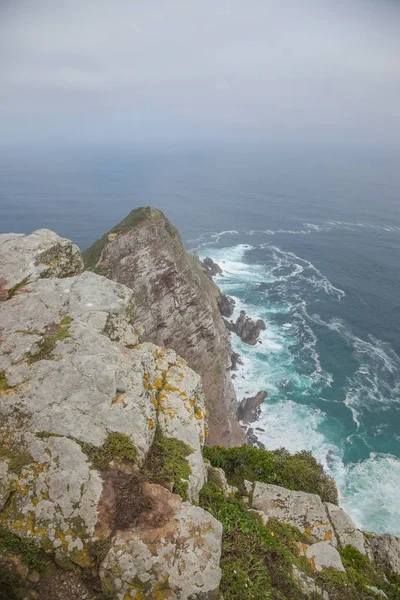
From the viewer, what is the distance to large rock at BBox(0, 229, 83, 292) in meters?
16.3

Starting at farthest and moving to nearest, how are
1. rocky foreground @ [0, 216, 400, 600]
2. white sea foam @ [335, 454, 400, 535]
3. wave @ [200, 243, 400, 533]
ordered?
1. wave @ [200, 243, 400, 533]
2. white sea foam @ [335, 454, 400, 535]
3. rocky foreground @ [0, 216, 400, 600]

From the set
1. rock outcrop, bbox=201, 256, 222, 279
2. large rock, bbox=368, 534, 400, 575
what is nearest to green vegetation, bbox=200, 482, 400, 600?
large rock, bbox=368, 534, 400, 575

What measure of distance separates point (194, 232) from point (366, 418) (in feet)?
320

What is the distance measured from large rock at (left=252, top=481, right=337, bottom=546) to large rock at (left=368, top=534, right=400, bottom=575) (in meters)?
1.74

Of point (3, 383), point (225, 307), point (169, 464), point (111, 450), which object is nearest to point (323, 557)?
point (169, 464)

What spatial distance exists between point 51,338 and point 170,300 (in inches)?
1410

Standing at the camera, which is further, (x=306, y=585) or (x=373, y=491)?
(x=373, y=491)

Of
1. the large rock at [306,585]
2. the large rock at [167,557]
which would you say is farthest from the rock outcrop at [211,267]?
the large rock at [167,557]

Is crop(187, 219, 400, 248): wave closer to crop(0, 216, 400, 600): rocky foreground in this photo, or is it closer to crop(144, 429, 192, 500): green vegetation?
crop(0, 216, 400, 600): rocky foreground

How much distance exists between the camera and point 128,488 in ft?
31.1

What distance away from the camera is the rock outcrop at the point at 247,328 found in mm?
70500

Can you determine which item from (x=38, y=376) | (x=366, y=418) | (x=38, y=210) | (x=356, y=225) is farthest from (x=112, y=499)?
(x=38, y=210)

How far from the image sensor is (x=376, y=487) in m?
43.4

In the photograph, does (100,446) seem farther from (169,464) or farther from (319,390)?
(319,390)
